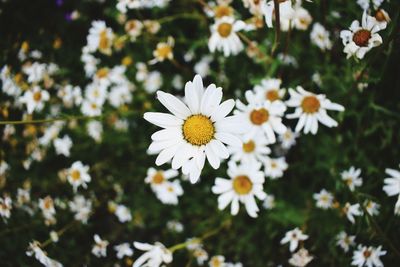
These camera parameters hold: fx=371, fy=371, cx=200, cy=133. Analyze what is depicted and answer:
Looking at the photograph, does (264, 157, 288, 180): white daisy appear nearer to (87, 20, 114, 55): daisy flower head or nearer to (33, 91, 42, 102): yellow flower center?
(87, 20, 114, 55): daisy flower head

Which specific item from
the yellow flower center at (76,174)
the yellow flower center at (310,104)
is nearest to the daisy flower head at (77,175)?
the yellow flower center at (76,174)

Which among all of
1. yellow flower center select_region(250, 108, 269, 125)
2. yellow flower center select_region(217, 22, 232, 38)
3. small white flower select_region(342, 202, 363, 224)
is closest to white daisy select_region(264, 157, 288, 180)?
yellow flower center select_region(250, 108, 269, 125)

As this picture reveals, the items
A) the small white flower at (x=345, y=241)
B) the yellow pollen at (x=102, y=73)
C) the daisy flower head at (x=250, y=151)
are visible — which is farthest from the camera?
the yellow pollen at (x=102, y=73)

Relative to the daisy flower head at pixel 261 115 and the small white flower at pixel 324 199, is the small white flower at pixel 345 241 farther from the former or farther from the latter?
the daisy flower head at pixel 261 115

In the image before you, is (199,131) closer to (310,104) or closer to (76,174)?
(310,104)

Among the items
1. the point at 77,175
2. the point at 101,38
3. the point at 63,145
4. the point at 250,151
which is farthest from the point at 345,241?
the point at 101,38

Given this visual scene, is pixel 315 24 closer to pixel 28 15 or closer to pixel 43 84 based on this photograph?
pixel 43 84

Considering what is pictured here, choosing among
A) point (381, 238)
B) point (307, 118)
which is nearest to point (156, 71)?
point (307, 118)
